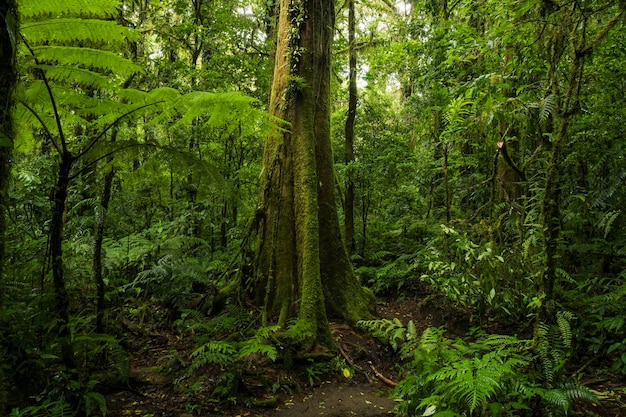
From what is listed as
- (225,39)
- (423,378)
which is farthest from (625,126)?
(225,39)

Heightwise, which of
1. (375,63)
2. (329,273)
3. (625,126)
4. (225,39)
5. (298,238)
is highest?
(225,39)

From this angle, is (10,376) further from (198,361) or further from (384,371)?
(384,371)

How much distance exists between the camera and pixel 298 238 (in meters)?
5.75

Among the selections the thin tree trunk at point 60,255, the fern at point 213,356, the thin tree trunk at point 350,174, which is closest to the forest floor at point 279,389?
the fern at point 213,356

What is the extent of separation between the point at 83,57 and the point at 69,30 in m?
0.25

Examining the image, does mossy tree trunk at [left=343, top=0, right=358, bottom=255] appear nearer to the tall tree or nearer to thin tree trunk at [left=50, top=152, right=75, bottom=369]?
thin tree trunk at [left=50, top=152, right=75, bottom=369]

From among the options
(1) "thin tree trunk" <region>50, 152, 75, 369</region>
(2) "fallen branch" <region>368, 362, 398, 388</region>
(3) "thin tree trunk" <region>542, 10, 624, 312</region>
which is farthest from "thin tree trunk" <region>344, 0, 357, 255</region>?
(1) "thin tree trunk" <region>50, 152, 75, 369</region>

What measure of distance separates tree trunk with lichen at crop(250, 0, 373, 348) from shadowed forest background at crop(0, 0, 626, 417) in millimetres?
52

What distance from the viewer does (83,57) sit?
332cm

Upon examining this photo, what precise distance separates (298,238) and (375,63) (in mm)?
6453

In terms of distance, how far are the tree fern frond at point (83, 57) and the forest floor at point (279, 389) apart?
10.4 ft

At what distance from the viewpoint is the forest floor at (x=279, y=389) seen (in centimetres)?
364

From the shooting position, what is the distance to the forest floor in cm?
364

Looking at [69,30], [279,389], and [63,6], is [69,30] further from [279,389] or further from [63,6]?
[279,389]
